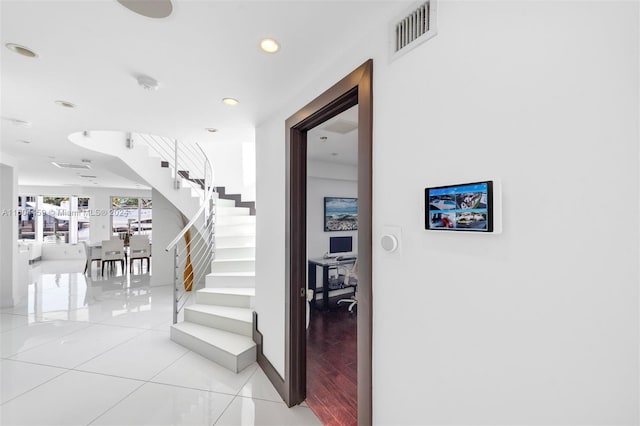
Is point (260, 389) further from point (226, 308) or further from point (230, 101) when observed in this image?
point (230, 101)

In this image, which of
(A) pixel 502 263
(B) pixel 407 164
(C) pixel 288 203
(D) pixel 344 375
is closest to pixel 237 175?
(C) pixel 288 203

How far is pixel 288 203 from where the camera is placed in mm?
2217

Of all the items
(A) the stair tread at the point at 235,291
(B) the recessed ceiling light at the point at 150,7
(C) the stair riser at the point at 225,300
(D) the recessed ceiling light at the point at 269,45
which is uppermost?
(D) the recessed ceiling light at the point at 269,45

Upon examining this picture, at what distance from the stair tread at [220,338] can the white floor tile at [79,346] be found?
74 cm

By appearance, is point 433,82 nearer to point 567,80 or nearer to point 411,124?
point 411,124

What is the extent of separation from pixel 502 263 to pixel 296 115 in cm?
166

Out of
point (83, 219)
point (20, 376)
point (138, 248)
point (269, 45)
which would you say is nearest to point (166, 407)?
point (20, 376)

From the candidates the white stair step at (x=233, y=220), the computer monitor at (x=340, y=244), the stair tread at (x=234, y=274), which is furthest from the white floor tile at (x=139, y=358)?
the computer monitor at (x=340, y=244)

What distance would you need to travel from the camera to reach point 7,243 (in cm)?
453

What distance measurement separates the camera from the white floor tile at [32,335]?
3.12 meters

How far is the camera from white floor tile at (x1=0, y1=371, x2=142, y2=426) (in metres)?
2.02

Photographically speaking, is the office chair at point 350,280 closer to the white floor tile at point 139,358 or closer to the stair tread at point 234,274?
the stair tread at point 234,274

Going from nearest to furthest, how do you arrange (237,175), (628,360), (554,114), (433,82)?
1. (628,360)
2. (554,114)
3. (433,82)
4. (237,175)

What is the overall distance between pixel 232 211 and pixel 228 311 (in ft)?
6.93
